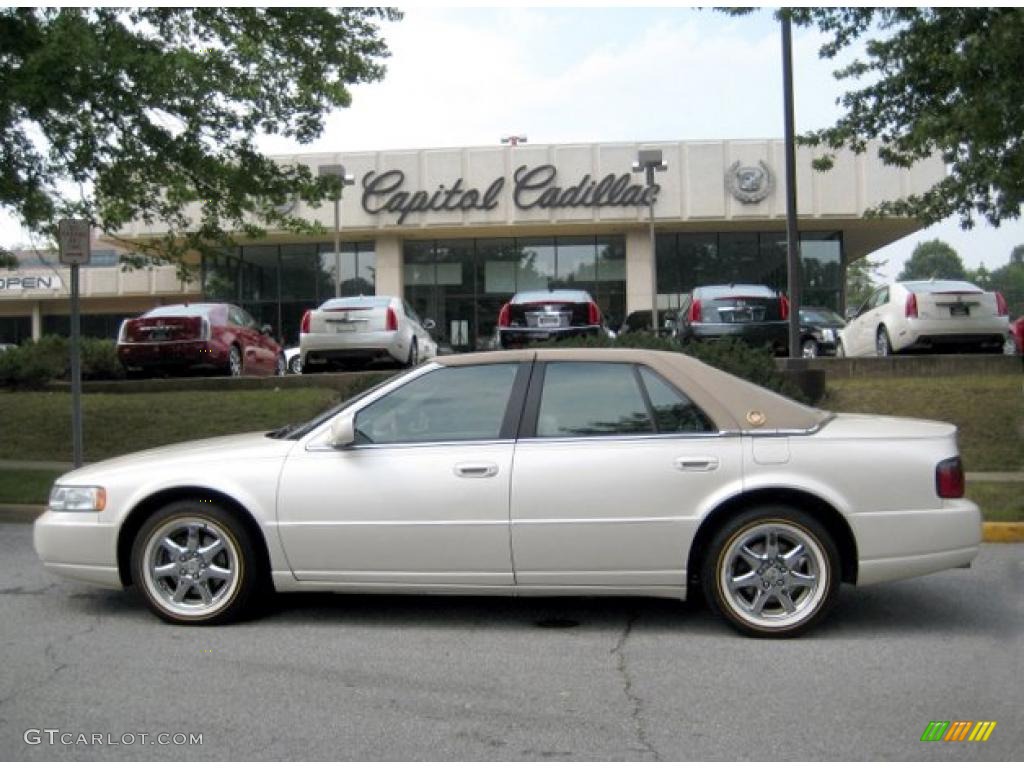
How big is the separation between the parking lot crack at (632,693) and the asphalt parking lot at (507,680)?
1 centimetres

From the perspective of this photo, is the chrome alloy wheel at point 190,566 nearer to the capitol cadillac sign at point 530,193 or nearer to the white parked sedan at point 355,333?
the white parked sedan at point 355,333

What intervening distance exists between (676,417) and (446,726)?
2.15 metres

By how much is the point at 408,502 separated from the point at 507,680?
1.12 m

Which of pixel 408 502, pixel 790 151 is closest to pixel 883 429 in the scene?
pixel 408 502

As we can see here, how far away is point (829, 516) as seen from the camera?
5.40m

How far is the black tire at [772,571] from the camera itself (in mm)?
5273

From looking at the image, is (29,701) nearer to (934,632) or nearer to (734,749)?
(734,749)

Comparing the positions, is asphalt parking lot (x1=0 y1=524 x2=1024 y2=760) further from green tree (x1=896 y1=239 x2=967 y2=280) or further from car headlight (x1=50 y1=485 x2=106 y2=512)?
green tree (x1=896 y1=239 x2=967 y2=280)

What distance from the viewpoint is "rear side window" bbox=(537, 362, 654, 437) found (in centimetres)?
550

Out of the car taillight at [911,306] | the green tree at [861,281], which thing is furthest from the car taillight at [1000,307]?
the green tree at [861,281]

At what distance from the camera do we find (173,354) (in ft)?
54.1

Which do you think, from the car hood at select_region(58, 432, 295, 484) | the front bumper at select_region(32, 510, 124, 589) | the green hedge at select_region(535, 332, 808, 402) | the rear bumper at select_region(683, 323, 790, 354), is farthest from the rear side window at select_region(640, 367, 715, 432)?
the rear bumper at select_region(683, 323, 790, 354)

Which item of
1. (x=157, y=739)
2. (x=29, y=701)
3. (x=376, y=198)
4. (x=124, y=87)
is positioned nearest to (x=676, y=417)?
(x=157, y=739)

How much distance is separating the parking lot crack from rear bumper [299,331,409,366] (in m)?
11.2
